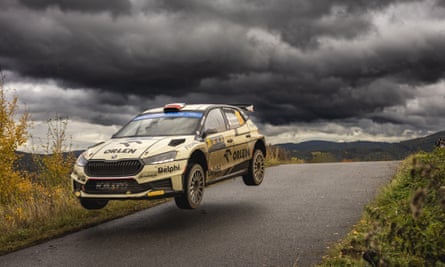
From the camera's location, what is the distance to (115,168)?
794 centimetres

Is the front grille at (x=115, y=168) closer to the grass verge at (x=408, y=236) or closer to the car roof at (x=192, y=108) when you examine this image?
the car roof at (x=192, y=108)

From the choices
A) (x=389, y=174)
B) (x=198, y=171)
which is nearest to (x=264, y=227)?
(x=198, y=171)

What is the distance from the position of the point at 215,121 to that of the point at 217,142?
Answer: 60 cm

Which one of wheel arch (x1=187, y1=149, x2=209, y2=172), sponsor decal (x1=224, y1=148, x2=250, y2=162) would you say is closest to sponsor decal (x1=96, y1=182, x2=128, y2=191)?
wheel arch (x1=187, y1=149, x2=209, y2=172)

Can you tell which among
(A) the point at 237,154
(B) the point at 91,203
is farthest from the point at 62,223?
(A) the point at 237,154

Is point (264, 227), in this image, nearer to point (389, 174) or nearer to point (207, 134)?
point (207, 134)

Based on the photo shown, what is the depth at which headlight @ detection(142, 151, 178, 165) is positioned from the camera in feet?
25.8

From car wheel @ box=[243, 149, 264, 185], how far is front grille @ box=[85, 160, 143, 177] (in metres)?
3.87

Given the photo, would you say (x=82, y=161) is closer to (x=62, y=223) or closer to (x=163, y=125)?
(x=62, y=223)

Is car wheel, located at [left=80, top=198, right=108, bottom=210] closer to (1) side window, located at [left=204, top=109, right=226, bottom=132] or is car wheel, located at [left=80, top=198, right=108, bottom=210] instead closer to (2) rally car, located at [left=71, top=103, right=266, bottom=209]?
(2) rally car, located at [left=71, top=103, right=266, bottom=209]

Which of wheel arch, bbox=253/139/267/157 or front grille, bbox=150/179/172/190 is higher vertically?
wheel arch, bbox=253/139/267/157

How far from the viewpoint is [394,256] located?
16.9 ft

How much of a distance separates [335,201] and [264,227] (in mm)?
2895

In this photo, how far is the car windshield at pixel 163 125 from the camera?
9.06m
